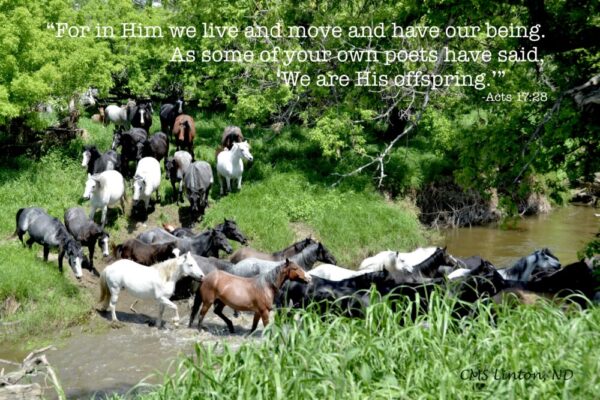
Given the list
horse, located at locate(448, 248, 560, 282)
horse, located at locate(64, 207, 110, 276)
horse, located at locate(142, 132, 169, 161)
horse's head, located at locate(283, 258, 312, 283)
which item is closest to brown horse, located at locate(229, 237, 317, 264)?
horse's head, located at locate(283, 258, 312, 283)

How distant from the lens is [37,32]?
17797 mm

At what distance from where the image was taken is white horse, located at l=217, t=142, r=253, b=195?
18.5 meters

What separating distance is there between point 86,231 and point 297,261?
14.1 feet

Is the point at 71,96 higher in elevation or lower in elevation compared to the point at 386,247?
higher

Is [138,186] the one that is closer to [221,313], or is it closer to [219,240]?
[219,240]

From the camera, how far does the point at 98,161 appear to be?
17812 mm

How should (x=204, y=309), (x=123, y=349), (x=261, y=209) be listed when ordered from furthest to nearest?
(x=261, y=209), (x=204, y=309), (x=123, y=349)

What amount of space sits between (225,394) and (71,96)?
1532 cm

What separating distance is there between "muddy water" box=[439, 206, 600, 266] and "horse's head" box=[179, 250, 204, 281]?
717cm

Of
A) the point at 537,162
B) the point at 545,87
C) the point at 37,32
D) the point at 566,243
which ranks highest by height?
the point at 37,32

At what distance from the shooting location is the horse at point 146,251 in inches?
562

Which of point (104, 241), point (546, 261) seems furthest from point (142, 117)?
point (546, 261)

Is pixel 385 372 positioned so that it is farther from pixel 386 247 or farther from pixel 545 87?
pixel 386 247

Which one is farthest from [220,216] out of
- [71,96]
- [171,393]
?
[171,393]
